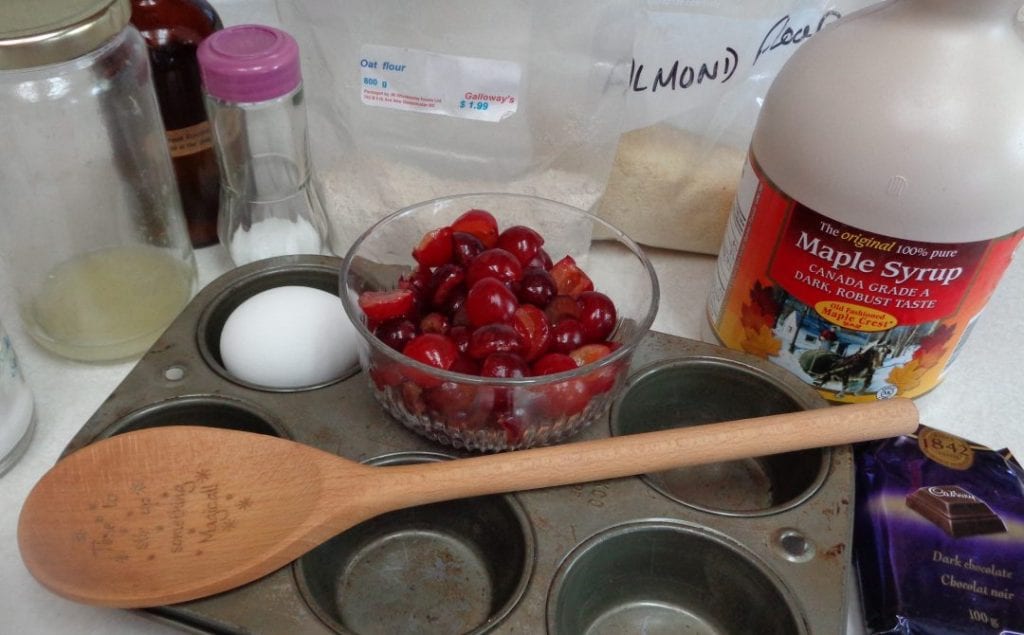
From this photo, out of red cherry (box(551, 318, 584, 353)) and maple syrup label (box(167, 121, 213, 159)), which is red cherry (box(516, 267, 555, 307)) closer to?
red cherry (box(551, 318, 584, 353))

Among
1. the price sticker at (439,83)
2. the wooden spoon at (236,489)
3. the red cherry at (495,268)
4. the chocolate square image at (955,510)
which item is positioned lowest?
the wooden spoon at (236,489)

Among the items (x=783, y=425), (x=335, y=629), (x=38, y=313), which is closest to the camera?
(x=335, y=629)

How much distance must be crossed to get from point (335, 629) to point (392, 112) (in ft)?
1.59

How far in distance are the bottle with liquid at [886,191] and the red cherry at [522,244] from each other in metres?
0.17

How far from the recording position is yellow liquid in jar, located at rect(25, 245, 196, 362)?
0.77 meters

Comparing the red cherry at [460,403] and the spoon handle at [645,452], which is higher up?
the red cherry at [460,403]

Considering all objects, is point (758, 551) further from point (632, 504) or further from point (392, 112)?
point (392, 112)

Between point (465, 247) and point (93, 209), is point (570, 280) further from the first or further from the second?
point (93, 209)

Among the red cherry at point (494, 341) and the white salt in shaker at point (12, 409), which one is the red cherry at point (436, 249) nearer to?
the red cherry at point (494, 341)

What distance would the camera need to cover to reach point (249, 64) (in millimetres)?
706

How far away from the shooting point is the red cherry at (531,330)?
0.64m

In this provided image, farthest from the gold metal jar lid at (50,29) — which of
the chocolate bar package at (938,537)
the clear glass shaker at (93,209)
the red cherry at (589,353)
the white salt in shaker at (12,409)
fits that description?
the chocolate bar package at (938,537)

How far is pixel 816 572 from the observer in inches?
23.3

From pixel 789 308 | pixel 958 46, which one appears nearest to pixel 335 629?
pixel 789 308
